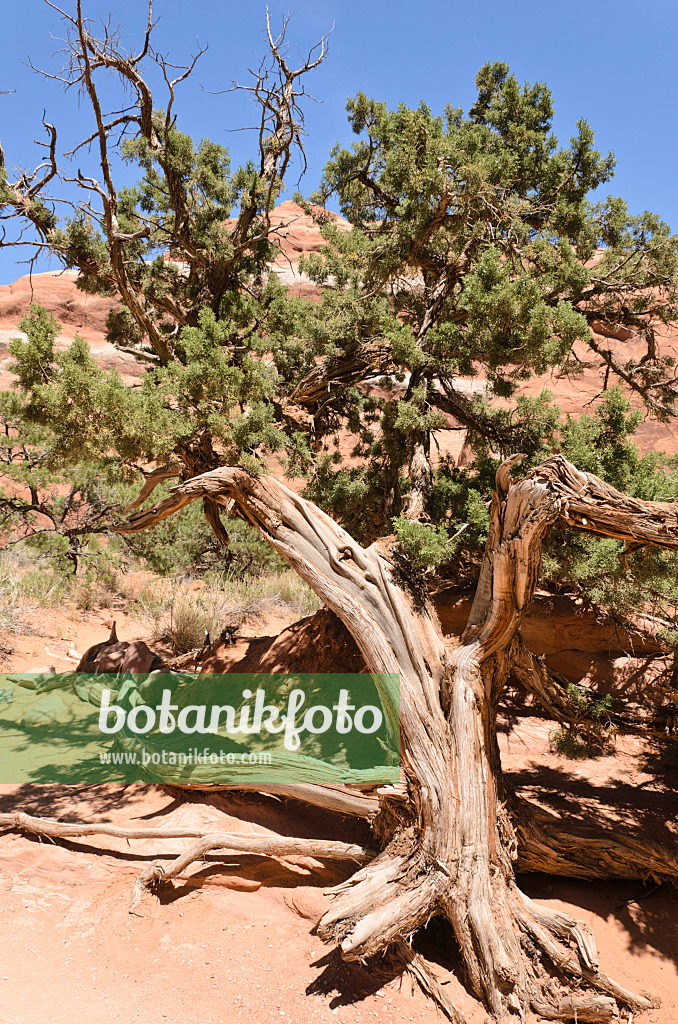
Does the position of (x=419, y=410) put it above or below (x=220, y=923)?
above

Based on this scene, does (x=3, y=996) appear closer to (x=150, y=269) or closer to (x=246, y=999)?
→ (x=246, y=999)

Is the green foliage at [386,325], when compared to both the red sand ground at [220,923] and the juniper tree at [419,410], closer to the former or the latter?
the juniper tree at [419,410]

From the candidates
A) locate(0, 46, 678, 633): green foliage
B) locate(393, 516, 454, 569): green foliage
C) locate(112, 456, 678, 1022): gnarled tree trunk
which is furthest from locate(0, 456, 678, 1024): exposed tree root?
locate(0, 46, 678, 633): green foliage

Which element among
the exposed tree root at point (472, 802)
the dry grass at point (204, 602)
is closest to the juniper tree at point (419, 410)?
the exposed tree root at point (472, 802)

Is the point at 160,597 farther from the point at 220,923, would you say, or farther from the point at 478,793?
the point at 478,793

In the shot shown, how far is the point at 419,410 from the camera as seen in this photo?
249 inches

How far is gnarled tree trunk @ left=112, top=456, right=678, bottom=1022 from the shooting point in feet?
13.3

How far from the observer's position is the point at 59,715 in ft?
24.0

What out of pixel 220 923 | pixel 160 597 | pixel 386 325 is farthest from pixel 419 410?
pixel 160 597

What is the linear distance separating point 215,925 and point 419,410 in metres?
4.86

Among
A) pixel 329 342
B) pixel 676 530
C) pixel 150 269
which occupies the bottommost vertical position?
pixel 676 530

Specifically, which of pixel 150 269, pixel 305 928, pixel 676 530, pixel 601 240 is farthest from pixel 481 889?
pixel 150 269

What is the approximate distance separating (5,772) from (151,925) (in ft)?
8.98

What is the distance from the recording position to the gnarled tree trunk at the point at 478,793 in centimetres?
405
